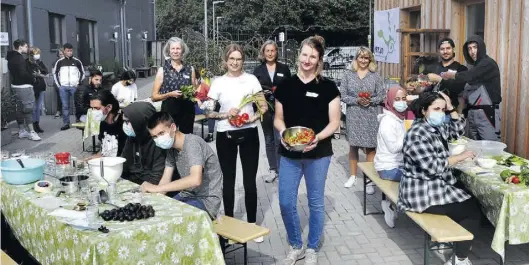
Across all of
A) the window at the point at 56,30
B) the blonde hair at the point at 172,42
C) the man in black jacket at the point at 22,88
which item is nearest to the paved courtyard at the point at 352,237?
the blonde hair at the point at 172,42

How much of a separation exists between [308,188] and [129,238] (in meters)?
2.02

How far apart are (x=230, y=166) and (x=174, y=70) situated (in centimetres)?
192

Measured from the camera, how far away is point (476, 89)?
696 cm

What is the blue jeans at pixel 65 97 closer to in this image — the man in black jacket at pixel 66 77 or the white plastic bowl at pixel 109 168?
the man in black jacket at pixel 66 77

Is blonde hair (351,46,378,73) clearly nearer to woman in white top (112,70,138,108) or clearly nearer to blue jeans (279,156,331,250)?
blue jeans (279,156,331,250)

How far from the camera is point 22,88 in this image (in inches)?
460

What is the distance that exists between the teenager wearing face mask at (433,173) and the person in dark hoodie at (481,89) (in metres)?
2.17

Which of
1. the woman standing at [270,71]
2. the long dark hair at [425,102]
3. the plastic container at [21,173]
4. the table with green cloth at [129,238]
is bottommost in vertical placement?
the table with green cloth at [129,238]

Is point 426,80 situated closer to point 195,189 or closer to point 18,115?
point 195,189

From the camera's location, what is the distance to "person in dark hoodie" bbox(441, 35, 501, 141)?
6816mm

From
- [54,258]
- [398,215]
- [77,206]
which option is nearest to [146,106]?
[77,206]

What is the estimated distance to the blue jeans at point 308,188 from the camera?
4852mm

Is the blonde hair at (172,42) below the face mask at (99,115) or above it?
above

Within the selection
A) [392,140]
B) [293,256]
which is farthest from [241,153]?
[392,140]
